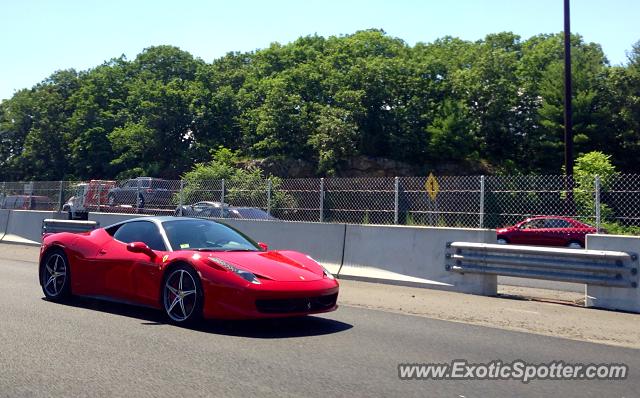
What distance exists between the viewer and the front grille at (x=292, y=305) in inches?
271

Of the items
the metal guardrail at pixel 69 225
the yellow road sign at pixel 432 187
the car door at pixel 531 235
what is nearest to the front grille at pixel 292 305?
the yellow road sign at pixel 432 187

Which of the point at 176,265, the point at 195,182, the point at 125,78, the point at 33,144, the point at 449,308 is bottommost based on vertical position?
the point at 449,308

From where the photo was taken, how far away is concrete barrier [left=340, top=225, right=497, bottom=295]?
35.9 ft

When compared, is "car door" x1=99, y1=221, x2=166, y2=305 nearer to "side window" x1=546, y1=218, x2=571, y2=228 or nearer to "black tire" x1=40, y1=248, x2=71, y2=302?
"black tire" x1=40, y1=248, x2=71, y2=302

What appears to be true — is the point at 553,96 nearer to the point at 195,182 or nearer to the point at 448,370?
the point at 195,182

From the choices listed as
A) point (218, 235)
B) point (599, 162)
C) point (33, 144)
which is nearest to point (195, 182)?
point (218, 235)

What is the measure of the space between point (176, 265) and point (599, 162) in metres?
32.7

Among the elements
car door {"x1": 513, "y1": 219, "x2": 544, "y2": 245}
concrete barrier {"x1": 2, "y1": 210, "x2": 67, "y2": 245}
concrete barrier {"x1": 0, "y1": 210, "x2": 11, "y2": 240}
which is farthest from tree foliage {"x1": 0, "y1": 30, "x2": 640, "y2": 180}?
concrete barrier {"x1": 2, "y1": 210, "x2": 67, "y2": 245}

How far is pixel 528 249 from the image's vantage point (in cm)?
1004

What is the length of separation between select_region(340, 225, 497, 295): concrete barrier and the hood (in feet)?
12.9

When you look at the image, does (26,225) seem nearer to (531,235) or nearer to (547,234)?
(531,235)

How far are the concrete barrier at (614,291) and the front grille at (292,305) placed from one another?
179 inches

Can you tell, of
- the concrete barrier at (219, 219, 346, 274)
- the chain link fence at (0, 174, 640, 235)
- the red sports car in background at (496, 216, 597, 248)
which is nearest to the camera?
the chain link fence at (0, 174, 640, 235)

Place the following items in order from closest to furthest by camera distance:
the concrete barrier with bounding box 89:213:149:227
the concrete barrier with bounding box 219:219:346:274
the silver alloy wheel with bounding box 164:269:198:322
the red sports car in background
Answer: the silver alloy wheel with bounding box 164:269:198:322 → the concrete barrier with bounding box 219:219:346:274 → the red sports car in background → the concrete barrier with bounding box 89:213:149:227
